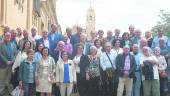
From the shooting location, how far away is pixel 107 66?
18.2m

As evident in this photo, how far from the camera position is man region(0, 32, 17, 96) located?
17.7 metres

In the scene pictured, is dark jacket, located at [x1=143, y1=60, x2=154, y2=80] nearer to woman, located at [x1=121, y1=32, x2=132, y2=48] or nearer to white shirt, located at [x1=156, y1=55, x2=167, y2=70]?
white shirt, located at [x1=156, y1=55, x2=167, y2=70]

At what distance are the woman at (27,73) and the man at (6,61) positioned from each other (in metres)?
0.68

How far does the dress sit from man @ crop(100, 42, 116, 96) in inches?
73.5

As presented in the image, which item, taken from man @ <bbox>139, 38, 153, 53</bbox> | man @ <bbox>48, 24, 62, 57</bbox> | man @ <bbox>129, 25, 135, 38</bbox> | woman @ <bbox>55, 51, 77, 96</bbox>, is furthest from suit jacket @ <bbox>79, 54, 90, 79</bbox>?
man @ <bbox>129, 25, 135, 38</bbox>

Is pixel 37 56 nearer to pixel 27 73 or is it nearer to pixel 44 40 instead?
pixel 27 73

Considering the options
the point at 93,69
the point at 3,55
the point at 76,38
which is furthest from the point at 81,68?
the point at 3,55

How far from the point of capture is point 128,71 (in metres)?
17.8

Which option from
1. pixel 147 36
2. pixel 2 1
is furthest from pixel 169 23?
pixel 147 36

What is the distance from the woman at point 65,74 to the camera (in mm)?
17453

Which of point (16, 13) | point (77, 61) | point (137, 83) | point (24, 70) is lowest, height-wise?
point (137, 83)

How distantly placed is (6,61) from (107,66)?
10.8 feet

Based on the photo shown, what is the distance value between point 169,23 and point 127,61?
42.6m

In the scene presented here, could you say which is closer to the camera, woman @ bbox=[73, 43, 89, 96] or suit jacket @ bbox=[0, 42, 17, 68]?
suit jacket @ bbox=[0, 42, 17, 68]
